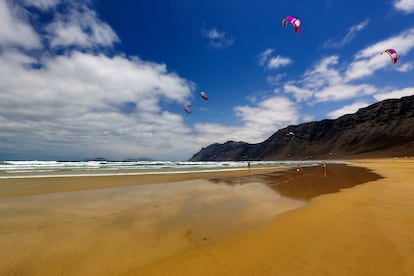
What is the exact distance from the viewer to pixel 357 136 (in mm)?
126750

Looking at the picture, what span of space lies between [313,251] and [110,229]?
189 inches

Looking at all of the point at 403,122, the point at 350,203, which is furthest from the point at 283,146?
the point at 350,203

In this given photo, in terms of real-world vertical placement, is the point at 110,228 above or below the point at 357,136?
below

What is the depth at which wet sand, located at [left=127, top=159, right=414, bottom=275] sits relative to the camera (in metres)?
3.36

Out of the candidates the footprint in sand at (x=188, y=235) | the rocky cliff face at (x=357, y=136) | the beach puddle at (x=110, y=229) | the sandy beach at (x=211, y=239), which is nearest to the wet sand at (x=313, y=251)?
the sandy beach at (x=211, y=239)

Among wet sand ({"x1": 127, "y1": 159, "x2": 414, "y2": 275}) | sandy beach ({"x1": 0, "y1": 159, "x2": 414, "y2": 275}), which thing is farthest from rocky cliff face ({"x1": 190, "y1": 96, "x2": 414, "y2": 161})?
wet sand ({"x1": 127, "y1": 159, "x2": 414, "y2": 275})

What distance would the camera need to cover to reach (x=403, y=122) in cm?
10956

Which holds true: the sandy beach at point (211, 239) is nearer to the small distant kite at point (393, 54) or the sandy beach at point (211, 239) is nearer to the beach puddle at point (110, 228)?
the beach puddle at point (110, 228)

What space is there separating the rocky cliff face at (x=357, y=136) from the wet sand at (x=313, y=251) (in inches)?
3144

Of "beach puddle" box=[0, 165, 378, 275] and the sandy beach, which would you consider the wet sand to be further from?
"beach puddle" box=[0, 165, 378, 275]

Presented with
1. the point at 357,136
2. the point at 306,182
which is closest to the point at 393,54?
the point at 306,182

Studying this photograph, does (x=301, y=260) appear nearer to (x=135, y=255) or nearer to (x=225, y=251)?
(x=225, y=251)

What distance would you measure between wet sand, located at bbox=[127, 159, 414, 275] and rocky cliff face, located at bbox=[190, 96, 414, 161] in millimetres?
79868

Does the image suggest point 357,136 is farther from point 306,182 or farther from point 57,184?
point 57,184
